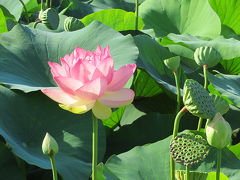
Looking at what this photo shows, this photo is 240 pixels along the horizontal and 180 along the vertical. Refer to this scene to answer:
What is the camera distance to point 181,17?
82.0 inches

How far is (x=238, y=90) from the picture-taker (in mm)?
1323

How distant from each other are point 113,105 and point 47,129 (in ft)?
1.84

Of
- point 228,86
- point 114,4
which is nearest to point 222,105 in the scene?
point 228,86

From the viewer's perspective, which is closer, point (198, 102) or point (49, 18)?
point (198, 102)

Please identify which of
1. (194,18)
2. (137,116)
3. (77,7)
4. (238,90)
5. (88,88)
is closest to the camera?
(88,88)

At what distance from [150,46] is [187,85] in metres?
0.91

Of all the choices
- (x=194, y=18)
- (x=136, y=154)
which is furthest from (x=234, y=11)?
(x=136, y=154)

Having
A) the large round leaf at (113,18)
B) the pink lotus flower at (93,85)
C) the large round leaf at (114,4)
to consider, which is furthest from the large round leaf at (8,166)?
the large round leaf at (114,4)

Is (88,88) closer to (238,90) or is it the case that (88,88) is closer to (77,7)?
(238,90)

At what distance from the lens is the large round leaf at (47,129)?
111 cm

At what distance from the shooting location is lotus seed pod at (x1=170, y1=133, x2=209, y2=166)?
0.64 m

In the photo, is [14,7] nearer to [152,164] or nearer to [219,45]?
[219,45]

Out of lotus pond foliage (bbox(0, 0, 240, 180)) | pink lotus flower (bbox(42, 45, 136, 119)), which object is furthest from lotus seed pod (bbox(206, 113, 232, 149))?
pink lotus flower (bbox(42, 45, 136, 119))

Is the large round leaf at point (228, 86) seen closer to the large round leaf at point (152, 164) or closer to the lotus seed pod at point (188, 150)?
the large round leaf at point (152, 164)
